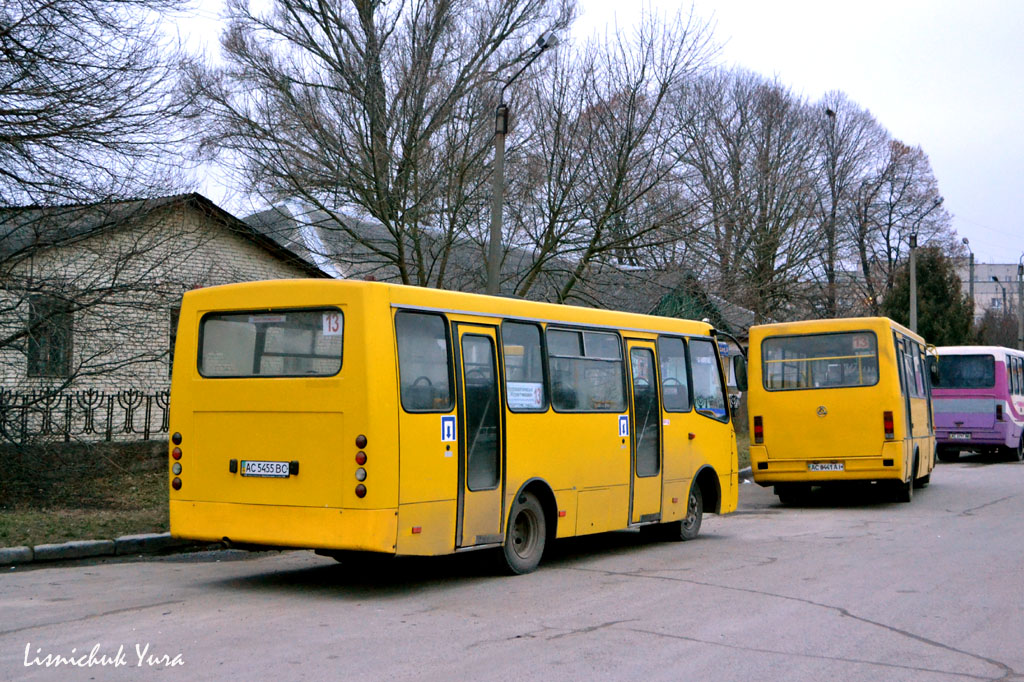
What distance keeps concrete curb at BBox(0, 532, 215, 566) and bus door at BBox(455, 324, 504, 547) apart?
4077mm

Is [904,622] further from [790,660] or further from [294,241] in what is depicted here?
[294,241]

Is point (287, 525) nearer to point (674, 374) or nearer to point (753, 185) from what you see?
point (674, 374)

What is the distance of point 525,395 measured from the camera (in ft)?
34.8

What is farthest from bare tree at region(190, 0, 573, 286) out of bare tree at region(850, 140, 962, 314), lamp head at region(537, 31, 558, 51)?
bare tree at region(850, 140, 962, 314)

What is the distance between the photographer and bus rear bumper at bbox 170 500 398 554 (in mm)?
8750

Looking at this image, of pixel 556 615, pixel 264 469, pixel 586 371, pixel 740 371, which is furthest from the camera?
pixel 740 371

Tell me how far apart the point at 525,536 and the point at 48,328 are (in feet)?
24.2

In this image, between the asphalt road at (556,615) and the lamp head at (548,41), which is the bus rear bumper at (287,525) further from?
the lamp head at (548,41)

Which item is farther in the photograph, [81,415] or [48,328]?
[81,415]

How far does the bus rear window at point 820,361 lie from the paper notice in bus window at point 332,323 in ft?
35.1

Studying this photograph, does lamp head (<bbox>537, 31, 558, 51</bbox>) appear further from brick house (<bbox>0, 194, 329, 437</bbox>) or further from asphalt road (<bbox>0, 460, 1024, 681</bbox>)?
asphalt road (<bbox>0, 460, 1024, 681</bbox>)

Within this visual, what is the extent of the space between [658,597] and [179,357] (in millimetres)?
4644

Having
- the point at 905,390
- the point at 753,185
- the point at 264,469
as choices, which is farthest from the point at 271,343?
the point at 753,185

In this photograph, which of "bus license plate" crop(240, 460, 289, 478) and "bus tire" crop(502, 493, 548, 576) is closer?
"bus license plate" crop(240, 460, 289, 478)
